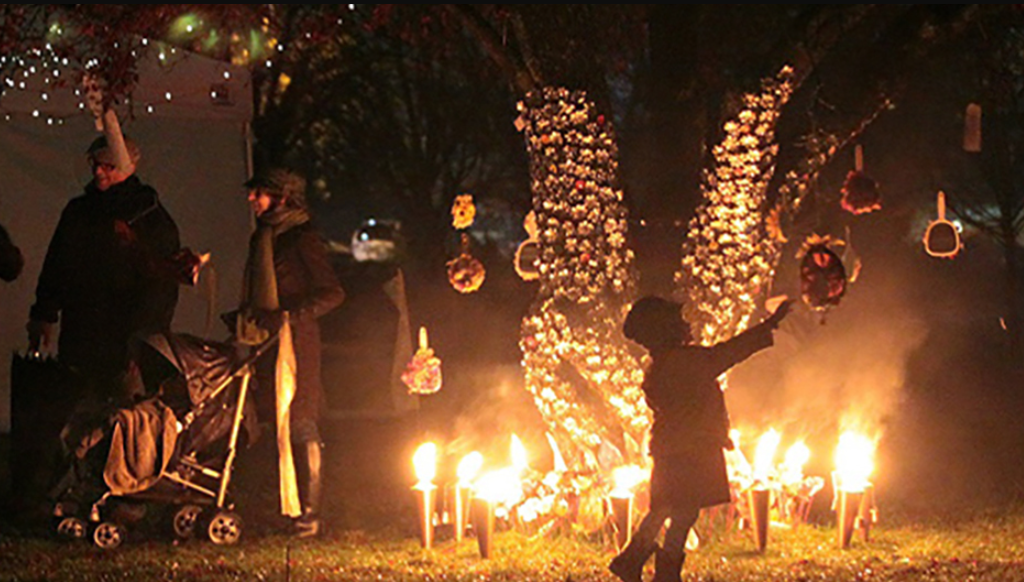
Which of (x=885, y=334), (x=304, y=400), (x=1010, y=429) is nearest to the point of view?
(x=304, y=400)

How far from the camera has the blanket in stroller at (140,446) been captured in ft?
28.0

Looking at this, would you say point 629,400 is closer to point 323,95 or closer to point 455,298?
point 455,298

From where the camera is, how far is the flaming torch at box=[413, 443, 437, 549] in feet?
28.1

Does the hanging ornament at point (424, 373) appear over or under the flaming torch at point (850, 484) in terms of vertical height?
over

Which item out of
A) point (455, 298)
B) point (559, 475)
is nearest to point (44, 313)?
point (559, 475)

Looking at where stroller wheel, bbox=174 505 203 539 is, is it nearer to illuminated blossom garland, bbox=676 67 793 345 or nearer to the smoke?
illuminated blossom garland, bbox=676 67 793 345

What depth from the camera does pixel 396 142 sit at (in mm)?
26172

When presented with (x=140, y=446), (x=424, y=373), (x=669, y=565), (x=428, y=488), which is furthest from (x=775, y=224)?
(x=140, y=446)

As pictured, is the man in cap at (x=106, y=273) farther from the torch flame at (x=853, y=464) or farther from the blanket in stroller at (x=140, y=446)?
the torch flame at (x=853, y=464)

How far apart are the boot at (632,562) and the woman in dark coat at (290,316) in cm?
263

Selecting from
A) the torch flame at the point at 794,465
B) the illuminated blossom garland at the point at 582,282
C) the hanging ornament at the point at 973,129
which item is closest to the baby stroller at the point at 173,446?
the illuminated blossom garland at the point at 582,282

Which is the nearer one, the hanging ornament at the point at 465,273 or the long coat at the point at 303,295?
the long coat at the point at 303,295

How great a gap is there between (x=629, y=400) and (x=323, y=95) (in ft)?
43.8

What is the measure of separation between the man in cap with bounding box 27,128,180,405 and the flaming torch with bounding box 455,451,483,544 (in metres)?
1.89
